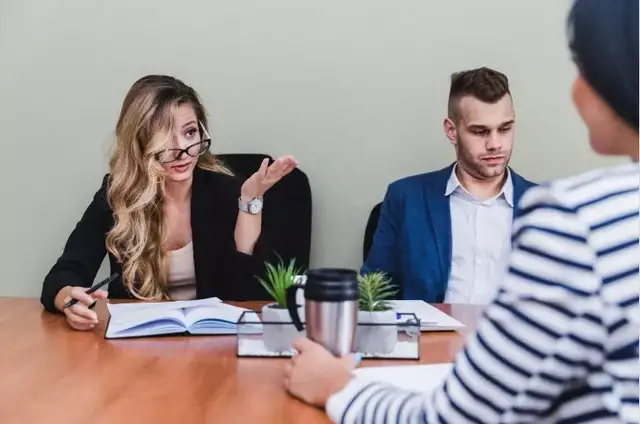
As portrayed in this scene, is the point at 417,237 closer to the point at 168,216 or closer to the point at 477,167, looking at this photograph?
the point at 477,167

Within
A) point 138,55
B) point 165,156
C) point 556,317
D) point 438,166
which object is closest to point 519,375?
point 556,317

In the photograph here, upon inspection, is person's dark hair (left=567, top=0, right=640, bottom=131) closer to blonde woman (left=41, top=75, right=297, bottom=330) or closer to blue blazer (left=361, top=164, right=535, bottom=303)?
blonde woman (left=41, top=75, right=297, bottom=330)

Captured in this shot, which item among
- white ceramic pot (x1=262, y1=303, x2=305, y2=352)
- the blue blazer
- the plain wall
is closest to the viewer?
white ceramic pot (x1=262, y1=303, x2=305, y2=352)

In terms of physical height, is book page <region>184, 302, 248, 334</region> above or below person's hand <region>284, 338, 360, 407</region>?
below

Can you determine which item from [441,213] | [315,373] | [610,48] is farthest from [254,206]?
[610,48]

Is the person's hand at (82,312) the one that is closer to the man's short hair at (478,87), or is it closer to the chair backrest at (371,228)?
the chair backrest at (371,228)

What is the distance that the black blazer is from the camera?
6.44 feet

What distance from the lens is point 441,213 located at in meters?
2.26

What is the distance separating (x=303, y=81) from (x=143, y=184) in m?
0.81

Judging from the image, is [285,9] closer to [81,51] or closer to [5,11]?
[81,51]

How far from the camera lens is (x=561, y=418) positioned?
70 centimetres

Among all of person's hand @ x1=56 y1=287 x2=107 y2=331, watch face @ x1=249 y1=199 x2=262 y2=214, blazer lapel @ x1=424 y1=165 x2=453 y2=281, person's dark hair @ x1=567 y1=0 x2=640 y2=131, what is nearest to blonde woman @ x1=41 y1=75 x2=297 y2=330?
watch face @ x1=249 y1=199 x2=262 y2=214

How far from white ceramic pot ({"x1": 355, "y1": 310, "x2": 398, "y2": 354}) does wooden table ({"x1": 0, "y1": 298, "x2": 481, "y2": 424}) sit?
0.03 metres

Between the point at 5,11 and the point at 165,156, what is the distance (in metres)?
1.11
